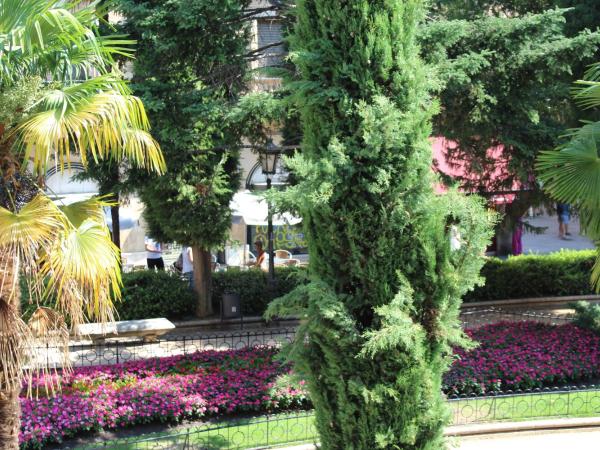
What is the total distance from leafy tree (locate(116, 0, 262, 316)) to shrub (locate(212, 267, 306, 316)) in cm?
60

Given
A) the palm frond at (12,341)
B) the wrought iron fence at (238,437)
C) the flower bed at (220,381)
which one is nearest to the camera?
the palm frond at (12,341)

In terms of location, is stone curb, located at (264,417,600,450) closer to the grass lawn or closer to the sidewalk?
the sidewalk

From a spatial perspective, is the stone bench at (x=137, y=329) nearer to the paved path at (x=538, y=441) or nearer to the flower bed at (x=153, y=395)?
the flower bed at (x=153, y=395)

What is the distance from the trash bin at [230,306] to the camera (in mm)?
16281

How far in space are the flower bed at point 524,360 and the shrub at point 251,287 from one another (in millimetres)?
5143

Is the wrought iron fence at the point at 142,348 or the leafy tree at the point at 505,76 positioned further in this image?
the wrought iron fence at the point at 142,348

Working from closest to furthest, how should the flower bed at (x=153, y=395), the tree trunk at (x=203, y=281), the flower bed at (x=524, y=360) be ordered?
the flower bed at (x=153, y=395) < the flower bed at (x=524, y=360) < the tree trunk at (x=203, y=281)

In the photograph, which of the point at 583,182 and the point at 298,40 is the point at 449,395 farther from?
the point at 298,40

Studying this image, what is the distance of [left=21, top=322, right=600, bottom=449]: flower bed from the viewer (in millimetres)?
9792

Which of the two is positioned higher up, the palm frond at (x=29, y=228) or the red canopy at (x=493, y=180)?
the red canopy at (x=493, y=180)

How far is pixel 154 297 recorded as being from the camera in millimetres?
16344

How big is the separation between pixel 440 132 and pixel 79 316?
947 cm

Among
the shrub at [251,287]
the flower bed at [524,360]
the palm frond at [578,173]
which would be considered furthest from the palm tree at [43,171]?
the shrub at [251,287]

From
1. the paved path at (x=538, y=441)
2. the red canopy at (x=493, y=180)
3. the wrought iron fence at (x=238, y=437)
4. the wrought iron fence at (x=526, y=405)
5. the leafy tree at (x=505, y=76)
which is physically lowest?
the paved path at (x=538, y=441)
